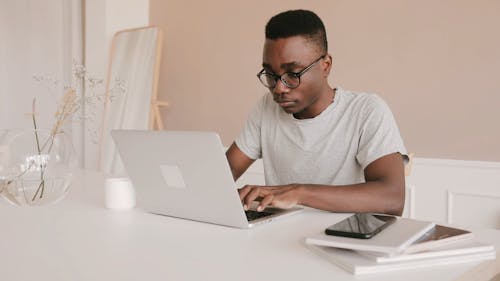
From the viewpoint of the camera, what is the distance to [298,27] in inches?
67.2

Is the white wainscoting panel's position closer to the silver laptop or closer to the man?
the man

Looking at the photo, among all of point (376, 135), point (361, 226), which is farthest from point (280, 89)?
point (361, 226)

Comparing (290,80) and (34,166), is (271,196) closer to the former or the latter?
(290,80)

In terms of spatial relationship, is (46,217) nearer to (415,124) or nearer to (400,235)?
(400,235)

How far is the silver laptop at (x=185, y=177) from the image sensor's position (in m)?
1.23

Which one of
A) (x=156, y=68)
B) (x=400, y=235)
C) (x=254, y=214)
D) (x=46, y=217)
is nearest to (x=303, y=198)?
(x=254, y=214)

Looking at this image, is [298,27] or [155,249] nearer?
[155,249]

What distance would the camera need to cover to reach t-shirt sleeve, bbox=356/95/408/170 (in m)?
1.66

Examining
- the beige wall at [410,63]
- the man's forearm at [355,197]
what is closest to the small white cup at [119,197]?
the man's forearm at [355,197]

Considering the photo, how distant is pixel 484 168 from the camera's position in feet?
8.27

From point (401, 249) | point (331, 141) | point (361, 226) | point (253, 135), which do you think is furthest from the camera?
point (253, 135)

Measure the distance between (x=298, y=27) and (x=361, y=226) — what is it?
83 cm

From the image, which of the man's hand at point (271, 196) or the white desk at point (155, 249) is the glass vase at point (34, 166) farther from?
the man's hand at point (271, 196)

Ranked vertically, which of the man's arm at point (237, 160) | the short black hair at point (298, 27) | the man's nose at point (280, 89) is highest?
the short black hair at point (298, 27)
